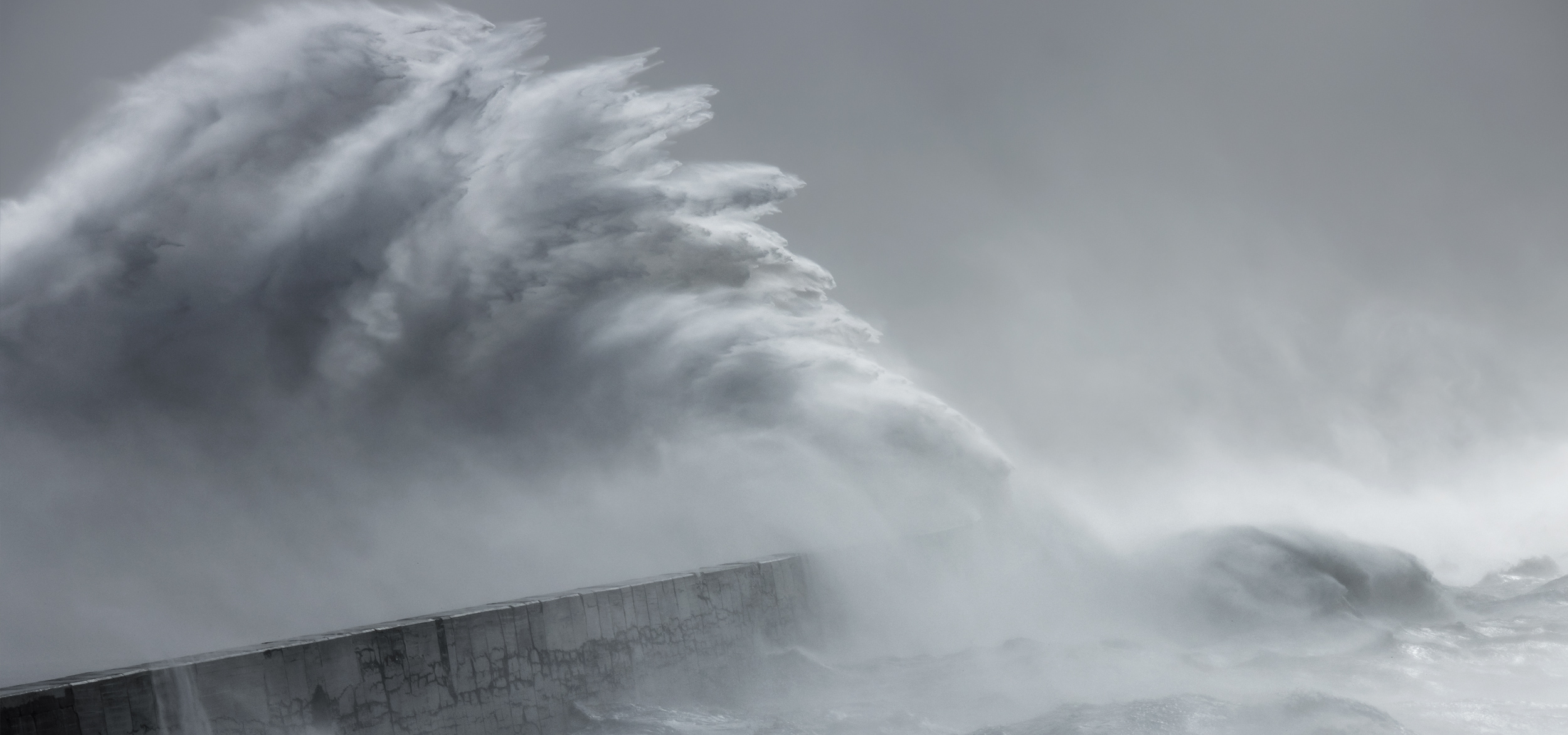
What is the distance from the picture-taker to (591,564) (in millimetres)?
14688

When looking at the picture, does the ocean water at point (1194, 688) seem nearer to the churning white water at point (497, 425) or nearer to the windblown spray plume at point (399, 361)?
the churning white water at point (497, 425)

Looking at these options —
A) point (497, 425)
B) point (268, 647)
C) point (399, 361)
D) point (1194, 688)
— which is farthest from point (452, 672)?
point (497, 425)

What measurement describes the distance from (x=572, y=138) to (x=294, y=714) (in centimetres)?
920

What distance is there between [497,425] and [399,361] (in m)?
1.76

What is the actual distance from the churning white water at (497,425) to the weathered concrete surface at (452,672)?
22.8 inches

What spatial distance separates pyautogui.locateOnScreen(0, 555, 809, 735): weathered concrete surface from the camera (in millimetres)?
6172

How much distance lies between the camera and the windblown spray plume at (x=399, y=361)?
1227 centimetres

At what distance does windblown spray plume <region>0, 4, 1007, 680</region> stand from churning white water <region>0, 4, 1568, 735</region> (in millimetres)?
40

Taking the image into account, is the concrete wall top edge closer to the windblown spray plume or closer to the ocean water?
the ocean water

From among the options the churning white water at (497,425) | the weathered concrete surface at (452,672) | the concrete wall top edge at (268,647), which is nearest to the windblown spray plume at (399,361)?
the churning white water at (497,425)

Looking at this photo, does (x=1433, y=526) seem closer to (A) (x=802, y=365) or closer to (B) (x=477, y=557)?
(A) (x=802, y=365)

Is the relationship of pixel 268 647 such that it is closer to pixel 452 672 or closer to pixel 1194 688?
pixel 452 672

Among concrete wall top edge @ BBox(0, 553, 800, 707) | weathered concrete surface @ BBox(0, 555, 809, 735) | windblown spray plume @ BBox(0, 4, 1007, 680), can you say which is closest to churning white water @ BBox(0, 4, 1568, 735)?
windblown spray plume @ BBox(0, 4, 1007, 680)

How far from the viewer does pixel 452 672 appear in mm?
7797
